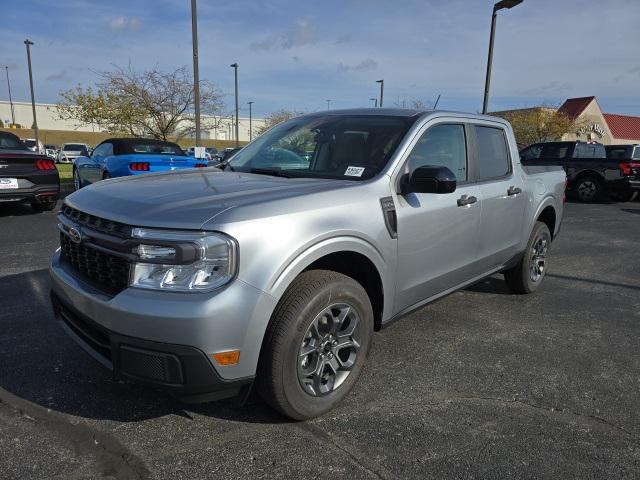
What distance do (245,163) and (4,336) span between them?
2.26m

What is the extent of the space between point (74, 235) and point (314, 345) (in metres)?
1.45

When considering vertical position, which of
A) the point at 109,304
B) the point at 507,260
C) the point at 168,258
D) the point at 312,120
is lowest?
the point at 507,260

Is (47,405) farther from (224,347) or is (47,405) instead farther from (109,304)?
(224,347)

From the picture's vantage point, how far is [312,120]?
406 centimetres

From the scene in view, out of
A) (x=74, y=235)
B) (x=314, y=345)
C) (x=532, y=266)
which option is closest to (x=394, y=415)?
(x=314, y=345)

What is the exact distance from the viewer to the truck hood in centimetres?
232

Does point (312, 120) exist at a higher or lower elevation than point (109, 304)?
higher

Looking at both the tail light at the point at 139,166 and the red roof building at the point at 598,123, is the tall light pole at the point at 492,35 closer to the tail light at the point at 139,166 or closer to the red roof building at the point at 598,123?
the tail light at the point at 139,166

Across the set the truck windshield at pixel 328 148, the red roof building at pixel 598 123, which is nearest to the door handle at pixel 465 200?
the truck windshield at pixel 328 148

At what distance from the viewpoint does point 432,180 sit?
303cm

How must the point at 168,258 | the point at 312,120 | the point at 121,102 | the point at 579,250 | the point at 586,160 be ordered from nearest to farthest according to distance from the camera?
the point at 168,258, the point at 312,120, the point at 579,250, the point at 586,160, the point at 121,102

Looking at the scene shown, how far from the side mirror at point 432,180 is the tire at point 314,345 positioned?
2.51 feet

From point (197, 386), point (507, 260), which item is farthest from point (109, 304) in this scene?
point (507, 260)

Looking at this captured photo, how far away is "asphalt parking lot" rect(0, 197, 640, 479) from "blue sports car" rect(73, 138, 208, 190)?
4743mm
